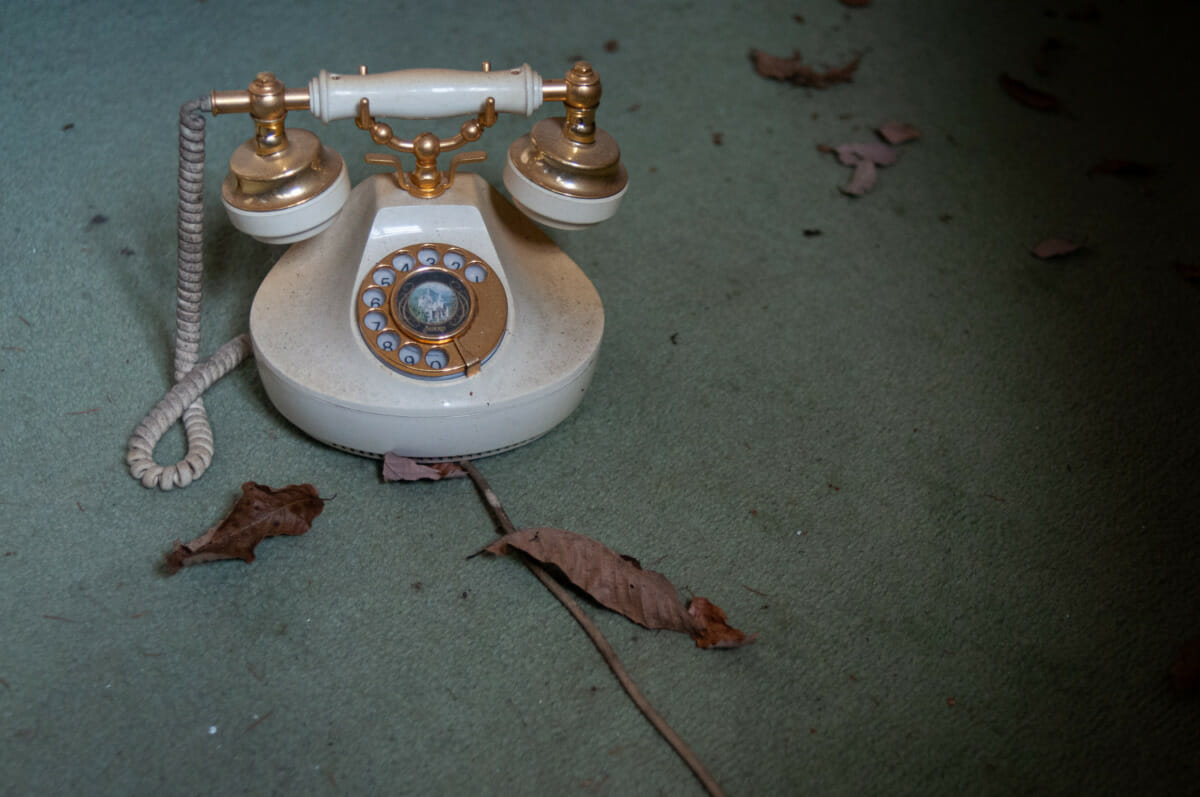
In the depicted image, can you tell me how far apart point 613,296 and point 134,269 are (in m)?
0.74

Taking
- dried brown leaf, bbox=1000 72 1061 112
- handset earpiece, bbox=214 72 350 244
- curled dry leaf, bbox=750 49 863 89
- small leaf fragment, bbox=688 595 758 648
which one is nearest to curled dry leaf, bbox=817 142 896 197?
curled dry leaf, bbox=750 49 863 89

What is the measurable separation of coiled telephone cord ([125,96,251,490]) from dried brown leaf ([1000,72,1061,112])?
5.59 ft

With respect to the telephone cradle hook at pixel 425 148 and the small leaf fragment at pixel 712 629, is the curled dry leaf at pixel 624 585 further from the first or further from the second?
the telephone cradle hook at pixel 425 148

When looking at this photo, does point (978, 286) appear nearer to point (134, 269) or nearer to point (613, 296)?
point (613, 296)

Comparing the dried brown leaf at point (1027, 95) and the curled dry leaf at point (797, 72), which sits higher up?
the dried brown leaf at point (1027, 95)

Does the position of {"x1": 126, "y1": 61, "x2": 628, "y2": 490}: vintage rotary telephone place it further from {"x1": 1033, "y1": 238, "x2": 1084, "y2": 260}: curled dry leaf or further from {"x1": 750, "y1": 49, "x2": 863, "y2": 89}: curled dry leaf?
{"x1": 750, "y1": 49, "x2": 863, "y2": 89}: curled dry leaf

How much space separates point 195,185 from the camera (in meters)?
1.10

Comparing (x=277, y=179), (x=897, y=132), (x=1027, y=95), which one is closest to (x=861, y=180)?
(x=897, y=132)

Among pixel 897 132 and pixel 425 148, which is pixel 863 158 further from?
pixel 425 148

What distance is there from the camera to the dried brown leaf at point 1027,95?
208 cm

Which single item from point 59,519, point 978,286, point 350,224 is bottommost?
point 59,519

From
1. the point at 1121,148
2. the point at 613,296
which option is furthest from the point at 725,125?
the point at 1121,148

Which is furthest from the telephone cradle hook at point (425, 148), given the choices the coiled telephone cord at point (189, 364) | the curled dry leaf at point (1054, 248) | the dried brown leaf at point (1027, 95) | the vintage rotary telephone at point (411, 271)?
the dried brown leaf at point (1027, 95)

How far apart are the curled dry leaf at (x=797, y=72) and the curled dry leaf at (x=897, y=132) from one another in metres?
0.19
